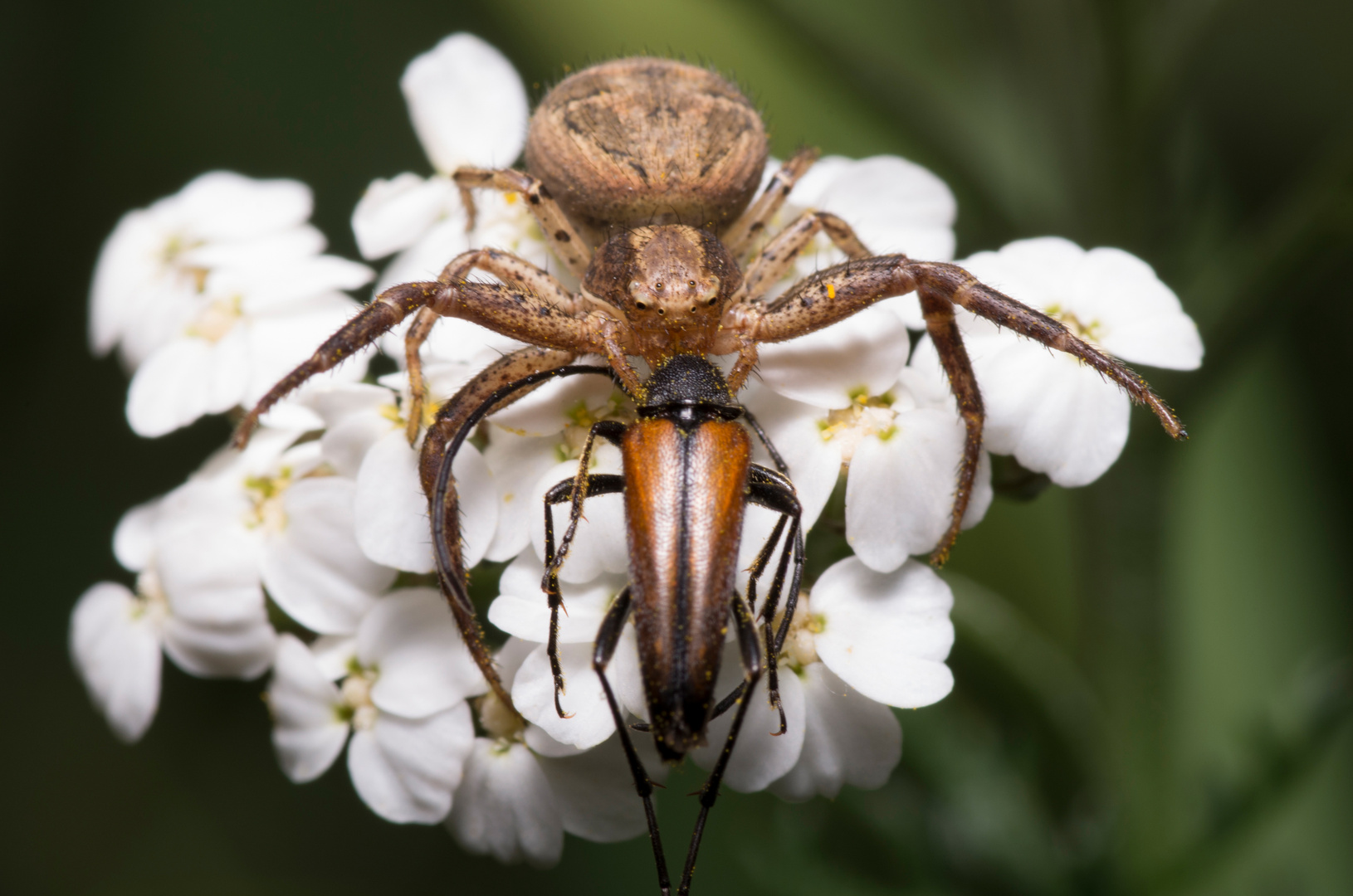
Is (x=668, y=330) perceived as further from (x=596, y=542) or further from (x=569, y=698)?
(x=569, y=698)

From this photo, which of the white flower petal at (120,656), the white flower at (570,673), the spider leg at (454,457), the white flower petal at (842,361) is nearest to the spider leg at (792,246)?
the white flower petal at (842,361)

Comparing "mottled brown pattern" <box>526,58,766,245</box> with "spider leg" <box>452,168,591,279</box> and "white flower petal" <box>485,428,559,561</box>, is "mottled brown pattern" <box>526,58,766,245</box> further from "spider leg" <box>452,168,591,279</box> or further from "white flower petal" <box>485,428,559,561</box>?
"white flower petal" <box>485,428,559,561</box>

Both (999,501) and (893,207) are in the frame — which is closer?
(893,207)

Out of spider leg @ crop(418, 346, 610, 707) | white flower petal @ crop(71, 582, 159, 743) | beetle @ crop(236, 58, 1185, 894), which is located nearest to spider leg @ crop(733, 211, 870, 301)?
beetle @ crop(236, 58, 1185, 894)

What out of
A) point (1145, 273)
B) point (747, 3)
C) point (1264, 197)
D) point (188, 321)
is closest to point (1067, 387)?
point (1145, 273)

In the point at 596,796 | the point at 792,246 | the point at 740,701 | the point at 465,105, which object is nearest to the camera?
the point at 740,701

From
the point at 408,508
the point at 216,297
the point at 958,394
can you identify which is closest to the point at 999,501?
the point at 958,394

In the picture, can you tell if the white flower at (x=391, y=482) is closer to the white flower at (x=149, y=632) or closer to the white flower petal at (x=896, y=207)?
the white flower at (x=149, y=632)
